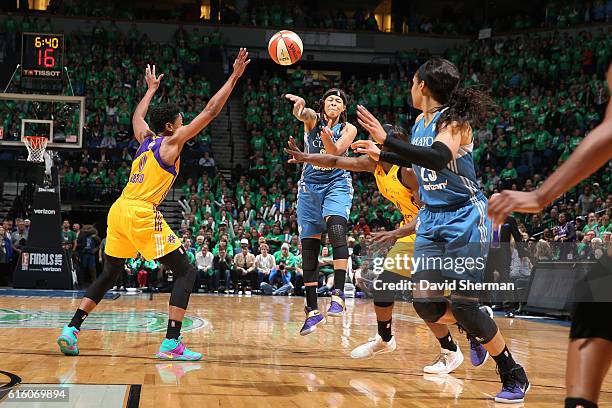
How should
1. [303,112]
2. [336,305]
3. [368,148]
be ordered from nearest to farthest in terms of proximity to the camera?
1. [368,148]
2. [336,305]
3. [303,112]

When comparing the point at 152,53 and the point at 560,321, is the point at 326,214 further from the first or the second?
the point at 152,53

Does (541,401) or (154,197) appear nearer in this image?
(541,401)

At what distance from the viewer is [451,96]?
4.41 m

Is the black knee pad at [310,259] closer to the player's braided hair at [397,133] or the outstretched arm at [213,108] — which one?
the player's braided hair at [397,133]

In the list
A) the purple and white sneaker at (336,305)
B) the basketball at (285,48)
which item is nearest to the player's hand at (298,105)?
the basketball at (285,48)

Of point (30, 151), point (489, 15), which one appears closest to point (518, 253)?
point (30, 151)

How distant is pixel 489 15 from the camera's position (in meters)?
29.3

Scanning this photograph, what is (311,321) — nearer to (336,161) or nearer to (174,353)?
(174,353)

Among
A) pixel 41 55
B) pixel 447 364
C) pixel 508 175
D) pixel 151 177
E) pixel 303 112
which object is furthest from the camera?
pixel 508 175

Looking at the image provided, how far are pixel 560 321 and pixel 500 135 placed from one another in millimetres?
10246

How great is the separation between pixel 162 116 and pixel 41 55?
33.0ft

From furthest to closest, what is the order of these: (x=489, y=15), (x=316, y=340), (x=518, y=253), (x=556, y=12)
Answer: (x=489, y=15) → (x=556, y=12) → (x=518, y=253) → (x=316, y=340)

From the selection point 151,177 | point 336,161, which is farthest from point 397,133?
point 151,177

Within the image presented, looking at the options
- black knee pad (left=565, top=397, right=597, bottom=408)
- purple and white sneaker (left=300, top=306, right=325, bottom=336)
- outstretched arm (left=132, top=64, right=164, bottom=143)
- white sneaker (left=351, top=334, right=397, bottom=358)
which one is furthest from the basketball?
black knee pad (left=565, top=397, right=597, bottom=408)
